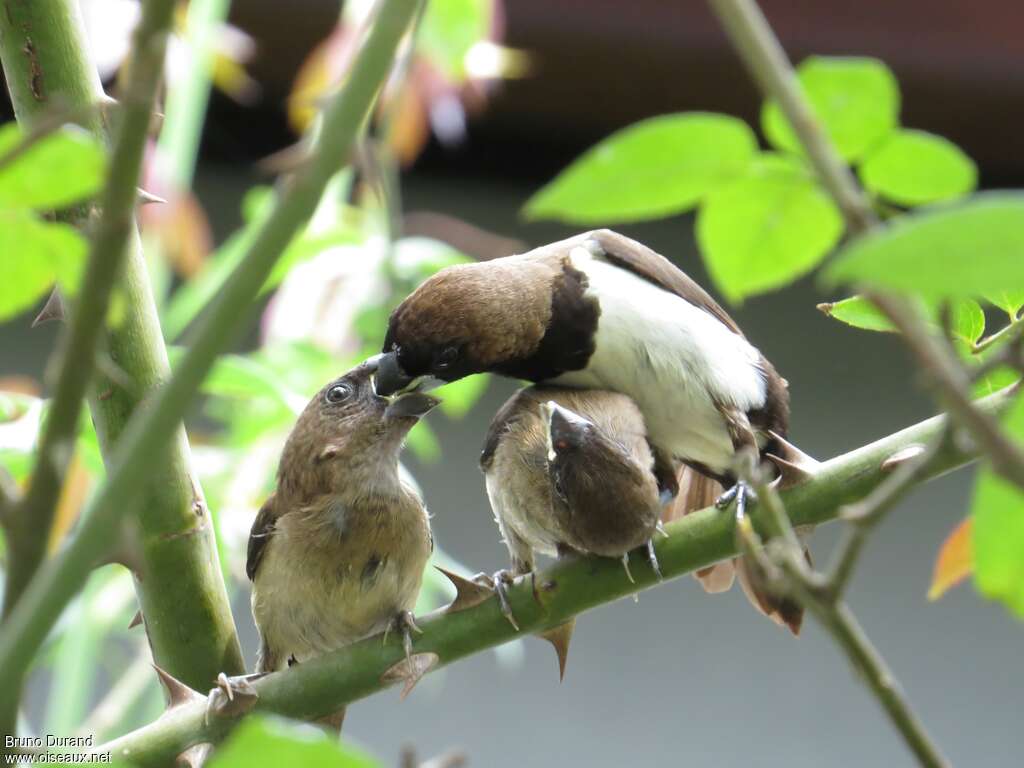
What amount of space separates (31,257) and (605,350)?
4.36 feet

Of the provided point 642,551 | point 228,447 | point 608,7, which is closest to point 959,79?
point 608,7

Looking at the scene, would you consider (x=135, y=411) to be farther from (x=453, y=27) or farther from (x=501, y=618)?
(x=453, y=27)

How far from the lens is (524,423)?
1.72 meters

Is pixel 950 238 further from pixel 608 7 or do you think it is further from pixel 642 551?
pixel 608 7

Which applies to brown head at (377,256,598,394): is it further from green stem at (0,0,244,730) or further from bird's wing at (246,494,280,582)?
green stem at (0,0,244,730)

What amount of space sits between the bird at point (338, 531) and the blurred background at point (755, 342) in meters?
1.87

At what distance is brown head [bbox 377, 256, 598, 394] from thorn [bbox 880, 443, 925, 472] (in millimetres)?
805

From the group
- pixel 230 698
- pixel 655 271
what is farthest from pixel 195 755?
pixel 655 271

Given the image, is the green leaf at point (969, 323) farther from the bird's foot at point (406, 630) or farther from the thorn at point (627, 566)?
the bird's foot at point (406, 630)

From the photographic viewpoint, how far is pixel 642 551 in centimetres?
126

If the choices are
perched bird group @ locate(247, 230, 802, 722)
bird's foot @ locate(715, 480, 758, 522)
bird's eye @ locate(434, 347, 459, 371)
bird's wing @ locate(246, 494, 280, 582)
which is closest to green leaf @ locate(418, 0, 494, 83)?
perched bird group @ locate(247, 230, 802, 722)

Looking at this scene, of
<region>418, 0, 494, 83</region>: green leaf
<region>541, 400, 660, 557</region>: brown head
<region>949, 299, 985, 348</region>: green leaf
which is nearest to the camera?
<region>949, 299, 985, 348</region>: green leaf

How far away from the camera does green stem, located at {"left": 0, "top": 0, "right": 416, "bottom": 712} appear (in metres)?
0.43

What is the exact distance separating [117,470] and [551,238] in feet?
12.6
